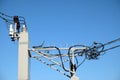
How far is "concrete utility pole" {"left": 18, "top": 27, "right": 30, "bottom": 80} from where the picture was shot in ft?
72.1

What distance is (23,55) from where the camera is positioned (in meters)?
22.4

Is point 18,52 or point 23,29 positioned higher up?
point 23,29

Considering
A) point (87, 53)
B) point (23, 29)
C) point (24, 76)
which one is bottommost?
point (24, 76)

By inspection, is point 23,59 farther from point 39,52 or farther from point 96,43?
point 96,43

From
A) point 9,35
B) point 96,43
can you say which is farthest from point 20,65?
point 96,43

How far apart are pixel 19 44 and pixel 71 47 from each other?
11.2ft

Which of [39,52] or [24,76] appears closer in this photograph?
[24,76]

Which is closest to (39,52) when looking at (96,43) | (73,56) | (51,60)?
(51,60)

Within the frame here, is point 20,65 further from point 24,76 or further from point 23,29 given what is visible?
point 23,29

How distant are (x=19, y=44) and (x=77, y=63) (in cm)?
405

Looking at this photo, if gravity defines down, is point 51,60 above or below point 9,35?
below

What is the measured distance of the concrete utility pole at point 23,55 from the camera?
21983 millimetres

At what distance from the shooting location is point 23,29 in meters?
22.8

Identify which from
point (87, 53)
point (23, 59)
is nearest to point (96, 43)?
point (87, 53)
